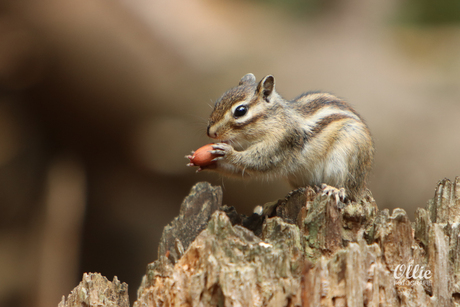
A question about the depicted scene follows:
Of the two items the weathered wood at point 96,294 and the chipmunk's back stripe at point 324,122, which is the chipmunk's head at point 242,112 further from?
the weathered wood at point 96,294

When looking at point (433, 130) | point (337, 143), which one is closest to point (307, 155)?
point (337, 143)

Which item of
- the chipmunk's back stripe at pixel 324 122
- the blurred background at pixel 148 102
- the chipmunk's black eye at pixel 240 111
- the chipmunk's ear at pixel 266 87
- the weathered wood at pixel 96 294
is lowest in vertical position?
the weathered wood at pixel 96 294

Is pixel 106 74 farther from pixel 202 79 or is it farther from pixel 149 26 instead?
pixel 202 79

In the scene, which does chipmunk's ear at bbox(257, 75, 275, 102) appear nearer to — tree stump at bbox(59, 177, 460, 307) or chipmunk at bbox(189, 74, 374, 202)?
chipmunk at bbox(189, 74, 374, 202)

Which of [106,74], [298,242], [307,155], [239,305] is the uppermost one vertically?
[106,74]

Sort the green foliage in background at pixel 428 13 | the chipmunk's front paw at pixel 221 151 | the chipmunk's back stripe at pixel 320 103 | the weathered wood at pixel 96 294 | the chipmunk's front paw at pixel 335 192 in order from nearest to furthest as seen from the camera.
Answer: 1. the weathered wood at pixel 96 294
2. the chipmunk's front paw at pixel 335 192
3. the chipmunk's front paw at pixel 221 151
4. the chipmunk's back stripe at pixel 320 103
5. the green foliage in background at pixel 428 13

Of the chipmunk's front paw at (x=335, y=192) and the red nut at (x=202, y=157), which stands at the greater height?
the red nut at (x=202, y=157)

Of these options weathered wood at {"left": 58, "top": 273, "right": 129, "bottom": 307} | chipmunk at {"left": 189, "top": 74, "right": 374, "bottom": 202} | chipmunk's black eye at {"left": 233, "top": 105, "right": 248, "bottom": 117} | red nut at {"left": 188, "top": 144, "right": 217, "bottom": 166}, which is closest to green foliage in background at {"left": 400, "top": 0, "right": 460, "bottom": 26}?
chipmunk at {"left": 189, "top": 74, "right": 374, "bottom": 202}

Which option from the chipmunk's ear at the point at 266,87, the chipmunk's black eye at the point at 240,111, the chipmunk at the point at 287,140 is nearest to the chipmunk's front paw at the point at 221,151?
the chipmunk at the point at 287,140
